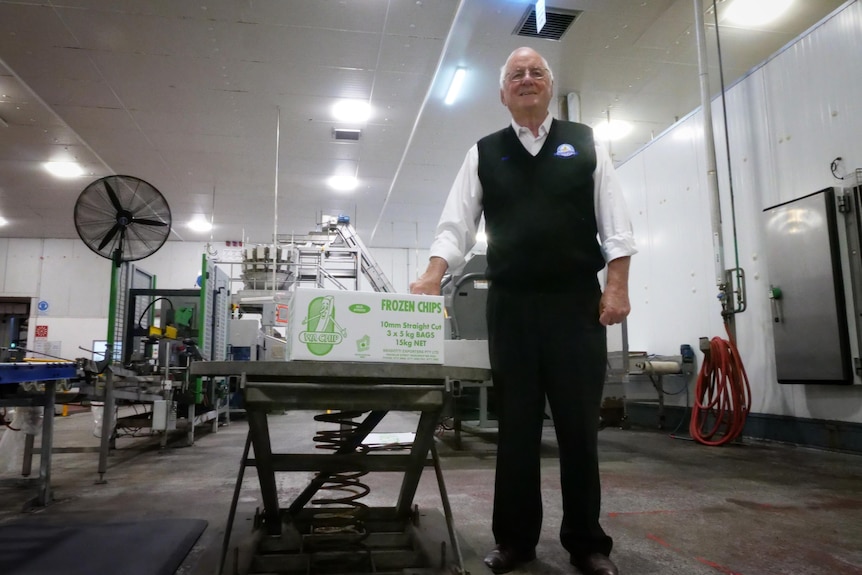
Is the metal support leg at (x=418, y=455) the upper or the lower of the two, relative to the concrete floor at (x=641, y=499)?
upper

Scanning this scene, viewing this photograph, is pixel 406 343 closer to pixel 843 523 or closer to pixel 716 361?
pixel 843 523

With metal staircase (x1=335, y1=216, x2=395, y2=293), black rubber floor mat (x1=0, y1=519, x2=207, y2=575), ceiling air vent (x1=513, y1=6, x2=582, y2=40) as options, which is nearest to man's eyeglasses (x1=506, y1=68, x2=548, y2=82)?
black rubber floor mat (x1=0, y1=519, x2=207, y2=575)

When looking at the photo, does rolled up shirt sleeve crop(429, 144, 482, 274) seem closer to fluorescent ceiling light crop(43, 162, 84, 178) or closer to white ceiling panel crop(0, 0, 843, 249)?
white ceiling panel crop(0, 0, 843, 249)

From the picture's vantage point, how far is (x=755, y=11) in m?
4.60

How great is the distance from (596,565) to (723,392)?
3.50 meters

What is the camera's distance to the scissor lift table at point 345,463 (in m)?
1.07

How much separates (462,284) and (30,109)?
5.60m

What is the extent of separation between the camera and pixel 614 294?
4.92 ft

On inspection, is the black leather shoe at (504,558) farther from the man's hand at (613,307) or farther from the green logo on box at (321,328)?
the green logo on box at (321,328)

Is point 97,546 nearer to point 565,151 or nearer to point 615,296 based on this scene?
point 615,296

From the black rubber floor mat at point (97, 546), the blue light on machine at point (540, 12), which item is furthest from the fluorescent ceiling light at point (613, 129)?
the black rubber floor mat at point (97, 546)

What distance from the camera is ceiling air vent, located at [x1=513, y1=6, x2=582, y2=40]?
4605 mm

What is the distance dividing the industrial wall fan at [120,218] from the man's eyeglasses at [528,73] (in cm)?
276

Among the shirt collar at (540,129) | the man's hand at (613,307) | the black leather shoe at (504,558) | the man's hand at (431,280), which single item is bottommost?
the black leather shoe at (504,558)
